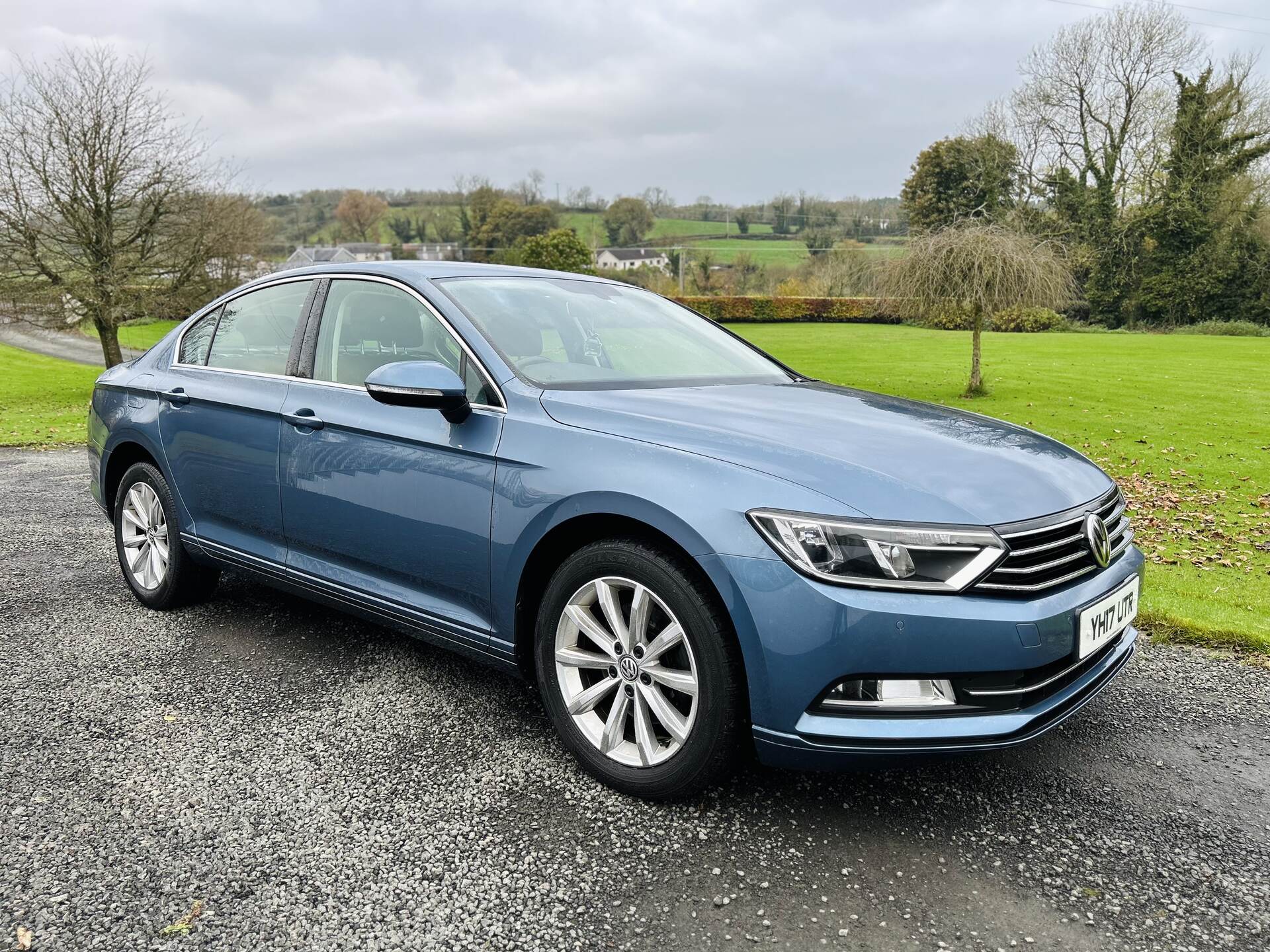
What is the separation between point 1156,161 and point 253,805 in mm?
52786

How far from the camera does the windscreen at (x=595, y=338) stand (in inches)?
131

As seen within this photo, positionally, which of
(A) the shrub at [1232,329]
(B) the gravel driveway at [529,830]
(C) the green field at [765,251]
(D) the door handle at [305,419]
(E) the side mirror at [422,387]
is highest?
(C) the green field at [765,251]

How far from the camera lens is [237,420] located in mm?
3949

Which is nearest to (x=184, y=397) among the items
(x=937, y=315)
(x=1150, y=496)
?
(x=1150, y=496)

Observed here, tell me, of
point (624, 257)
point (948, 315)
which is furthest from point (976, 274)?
point (624, 257)

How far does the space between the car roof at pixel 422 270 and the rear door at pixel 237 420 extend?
0.09 metres

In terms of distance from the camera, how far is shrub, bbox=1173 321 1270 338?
134ft

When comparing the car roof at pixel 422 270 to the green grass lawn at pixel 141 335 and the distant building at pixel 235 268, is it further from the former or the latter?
the green grass lawn at pixel 141 335

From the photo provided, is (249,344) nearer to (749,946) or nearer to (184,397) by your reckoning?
(184,397)

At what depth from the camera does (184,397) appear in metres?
4.27

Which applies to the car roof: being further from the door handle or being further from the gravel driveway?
the gravel driveway

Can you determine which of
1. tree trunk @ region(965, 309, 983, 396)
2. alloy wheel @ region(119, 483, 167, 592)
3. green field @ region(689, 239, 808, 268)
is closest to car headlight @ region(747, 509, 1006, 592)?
alloy wheel @ region(119, 483, 167, 592)

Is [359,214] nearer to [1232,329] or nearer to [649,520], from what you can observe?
[1232,329]

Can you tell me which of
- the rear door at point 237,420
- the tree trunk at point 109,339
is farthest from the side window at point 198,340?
the tree trunk at point 109,339
